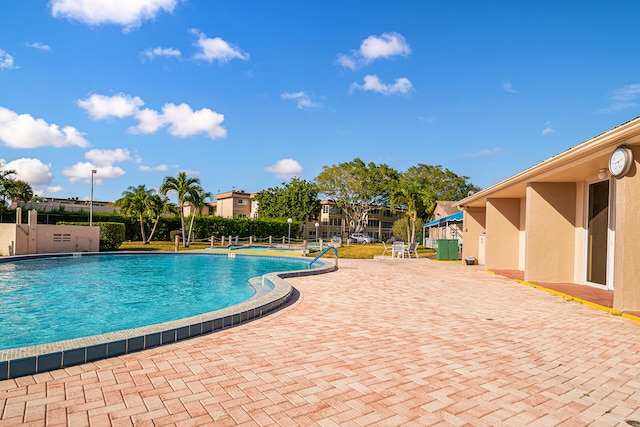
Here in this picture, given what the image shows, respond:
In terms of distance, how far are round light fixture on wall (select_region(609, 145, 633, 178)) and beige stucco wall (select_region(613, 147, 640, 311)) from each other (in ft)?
0.49

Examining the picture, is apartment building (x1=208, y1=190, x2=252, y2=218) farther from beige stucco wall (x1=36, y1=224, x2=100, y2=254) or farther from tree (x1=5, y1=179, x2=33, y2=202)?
beige stucco wall (x1=36, y1=224, x2=100, y2=254)

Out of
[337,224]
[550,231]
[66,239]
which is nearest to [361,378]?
[550,231]

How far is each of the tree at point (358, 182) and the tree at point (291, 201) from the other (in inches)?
78.7

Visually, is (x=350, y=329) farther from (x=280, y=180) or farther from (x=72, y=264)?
(x=280, y=180)

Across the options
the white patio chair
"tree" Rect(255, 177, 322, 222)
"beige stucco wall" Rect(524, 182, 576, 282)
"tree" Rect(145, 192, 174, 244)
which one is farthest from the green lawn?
"tree" Rect(255, 177, 322, 222)

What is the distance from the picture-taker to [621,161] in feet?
21.8

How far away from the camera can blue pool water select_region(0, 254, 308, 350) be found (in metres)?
7.10

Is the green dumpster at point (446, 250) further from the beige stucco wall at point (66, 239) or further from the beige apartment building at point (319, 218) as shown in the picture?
the beige apartment building at point (319, 218)

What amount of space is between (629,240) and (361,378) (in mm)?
6083

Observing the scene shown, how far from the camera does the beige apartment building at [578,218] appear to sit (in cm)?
666

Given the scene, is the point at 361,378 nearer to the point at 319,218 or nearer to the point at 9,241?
the point at 9,241

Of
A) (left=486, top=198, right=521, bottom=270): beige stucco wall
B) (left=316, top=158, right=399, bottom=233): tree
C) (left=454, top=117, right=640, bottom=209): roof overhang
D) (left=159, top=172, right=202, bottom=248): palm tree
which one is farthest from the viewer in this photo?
(left=316, top=158, right=399, bottom=233): tree

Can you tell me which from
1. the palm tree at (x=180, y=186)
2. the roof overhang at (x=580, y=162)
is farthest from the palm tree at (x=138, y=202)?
the roof overhang at (x=580, y=162)

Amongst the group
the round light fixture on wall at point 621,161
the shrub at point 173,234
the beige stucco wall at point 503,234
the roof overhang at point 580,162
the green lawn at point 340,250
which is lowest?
the green lawn at point 340,250
